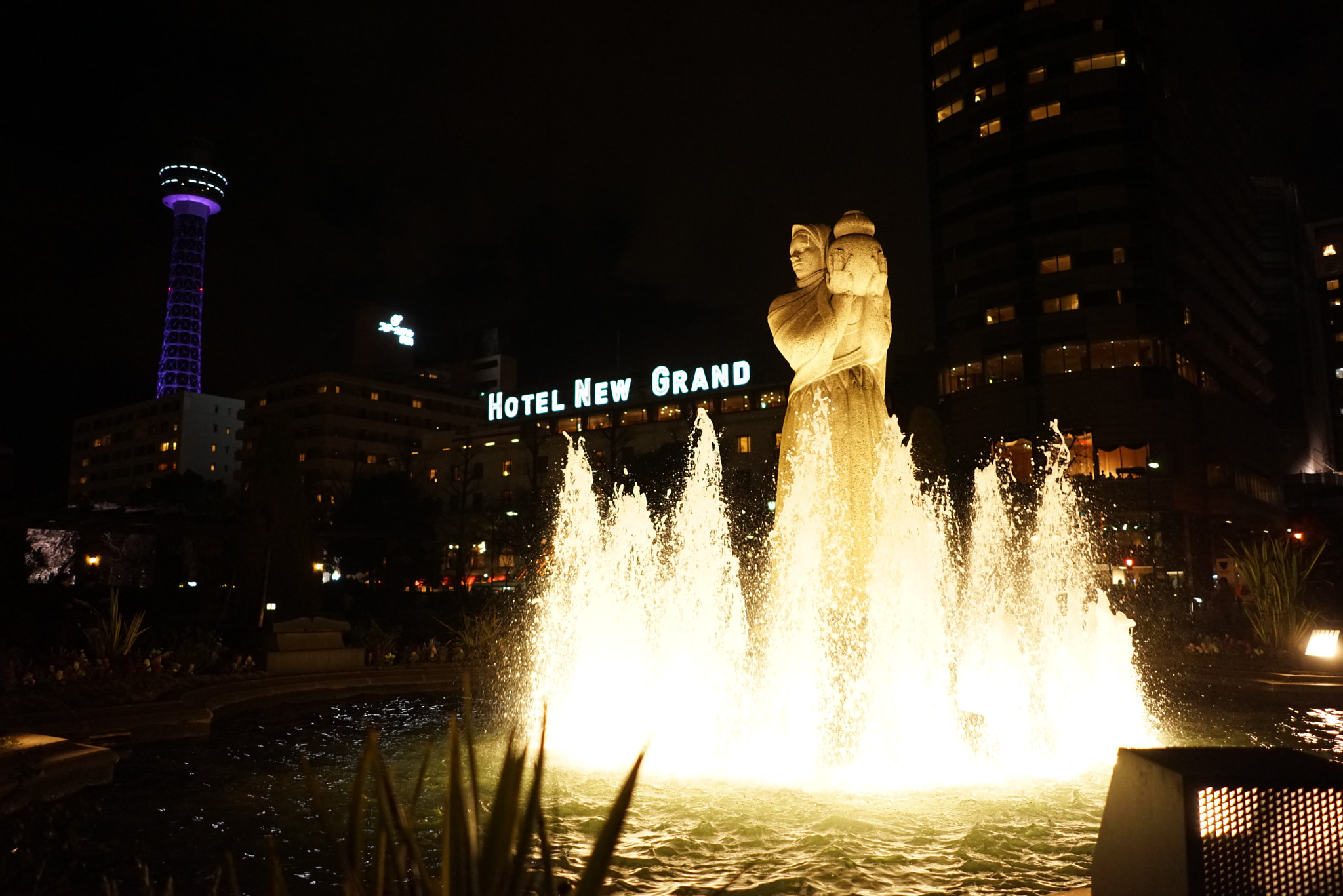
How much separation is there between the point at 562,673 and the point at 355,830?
461 inches

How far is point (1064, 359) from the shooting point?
190 ft

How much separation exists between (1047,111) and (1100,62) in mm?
4532

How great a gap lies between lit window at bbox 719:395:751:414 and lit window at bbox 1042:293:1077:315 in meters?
22.5

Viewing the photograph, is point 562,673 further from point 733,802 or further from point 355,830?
point 355,830

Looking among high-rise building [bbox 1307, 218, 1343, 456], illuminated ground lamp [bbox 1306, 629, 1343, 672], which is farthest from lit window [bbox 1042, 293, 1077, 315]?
high-rise building [bbox 1307, 218, 1343, 456]

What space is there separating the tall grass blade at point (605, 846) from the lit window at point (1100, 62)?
69168mm

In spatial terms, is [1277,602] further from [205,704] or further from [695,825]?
[205,704]

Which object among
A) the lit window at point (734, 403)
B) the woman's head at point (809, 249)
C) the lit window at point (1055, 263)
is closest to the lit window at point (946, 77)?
the lit window at point (1055, 263)

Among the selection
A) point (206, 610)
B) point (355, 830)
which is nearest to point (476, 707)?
point (355, 830)

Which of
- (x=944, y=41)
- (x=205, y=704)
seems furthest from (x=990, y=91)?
(x=205, y=704)

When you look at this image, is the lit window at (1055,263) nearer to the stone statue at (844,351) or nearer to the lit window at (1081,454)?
the lit window at (1081,454)

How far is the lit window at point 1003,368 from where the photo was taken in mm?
58938

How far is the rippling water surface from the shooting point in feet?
18.6

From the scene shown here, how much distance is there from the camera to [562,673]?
14.0 meters
